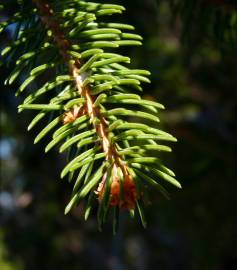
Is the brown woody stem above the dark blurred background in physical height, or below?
above

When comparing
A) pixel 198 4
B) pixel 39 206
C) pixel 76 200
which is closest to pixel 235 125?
pixel 198 4

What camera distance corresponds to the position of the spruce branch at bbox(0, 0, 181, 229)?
430 mm

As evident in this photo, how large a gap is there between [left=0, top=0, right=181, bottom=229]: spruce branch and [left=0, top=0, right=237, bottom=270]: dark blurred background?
0.29 metres

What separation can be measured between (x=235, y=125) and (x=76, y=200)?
141 cm

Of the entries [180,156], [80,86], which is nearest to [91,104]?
[80,86]

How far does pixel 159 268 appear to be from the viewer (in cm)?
507

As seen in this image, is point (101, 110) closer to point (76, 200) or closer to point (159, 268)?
point (76, 200)

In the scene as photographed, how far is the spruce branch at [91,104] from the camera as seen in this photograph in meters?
0.43

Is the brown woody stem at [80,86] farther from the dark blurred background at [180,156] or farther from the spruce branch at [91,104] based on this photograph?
the dark blurred background at [180,156]

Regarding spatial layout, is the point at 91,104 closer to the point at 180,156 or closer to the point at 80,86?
the point at 80,86

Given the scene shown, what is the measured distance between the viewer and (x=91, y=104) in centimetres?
48

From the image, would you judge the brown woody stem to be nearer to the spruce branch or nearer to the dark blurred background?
the spruce branch

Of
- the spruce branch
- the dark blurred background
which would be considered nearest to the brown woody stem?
the spruce branch

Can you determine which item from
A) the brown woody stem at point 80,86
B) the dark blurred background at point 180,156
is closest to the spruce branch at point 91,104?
the brown woody stem at point 80,86
